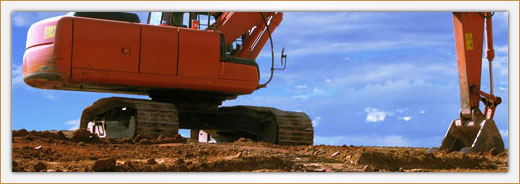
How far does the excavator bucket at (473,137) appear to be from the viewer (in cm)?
885

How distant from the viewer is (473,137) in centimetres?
923

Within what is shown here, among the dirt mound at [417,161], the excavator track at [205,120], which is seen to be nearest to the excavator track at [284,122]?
the excavator track at [205,120]

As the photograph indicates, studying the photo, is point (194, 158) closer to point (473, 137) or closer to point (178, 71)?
point (178, 71)

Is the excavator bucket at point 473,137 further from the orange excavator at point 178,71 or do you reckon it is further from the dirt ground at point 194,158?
the dirt ground at point 194,158

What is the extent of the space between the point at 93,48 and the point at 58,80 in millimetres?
613

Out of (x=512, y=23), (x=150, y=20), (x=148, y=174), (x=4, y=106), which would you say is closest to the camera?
(x=148, y=174)

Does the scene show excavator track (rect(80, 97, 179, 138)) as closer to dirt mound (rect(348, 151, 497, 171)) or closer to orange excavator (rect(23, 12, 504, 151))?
orange excavator (rect(23, 12, 504, 151))

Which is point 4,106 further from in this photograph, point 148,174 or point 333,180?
point 333,180

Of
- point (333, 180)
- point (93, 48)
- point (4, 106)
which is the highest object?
point (93, 48)

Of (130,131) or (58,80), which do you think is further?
(130,131)

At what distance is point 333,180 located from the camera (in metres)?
6.58

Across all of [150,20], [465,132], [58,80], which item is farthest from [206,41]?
[465,132]

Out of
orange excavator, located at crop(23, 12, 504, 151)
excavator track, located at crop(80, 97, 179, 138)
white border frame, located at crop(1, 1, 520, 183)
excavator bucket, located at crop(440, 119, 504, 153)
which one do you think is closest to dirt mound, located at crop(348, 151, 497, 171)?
white border frame, located at crop(1, 1, 520, 183)

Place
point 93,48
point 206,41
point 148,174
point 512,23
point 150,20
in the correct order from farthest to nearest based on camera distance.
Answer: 1. point 150,20
2. point 206,41
3. point 93,48
4. point 512,23
5. point 148,174
